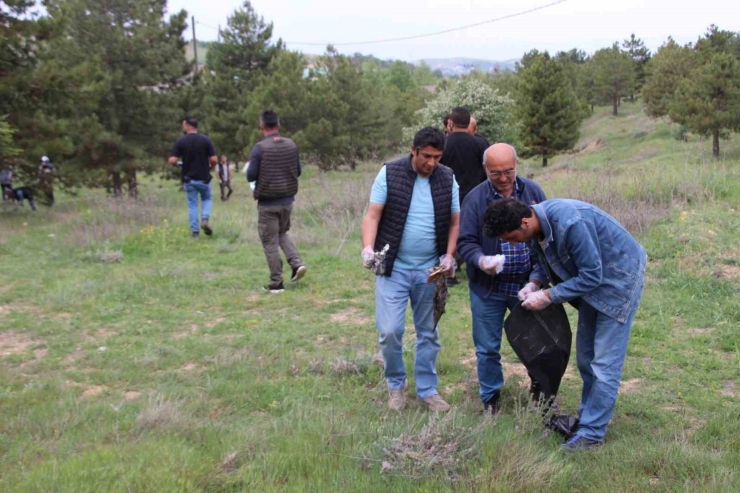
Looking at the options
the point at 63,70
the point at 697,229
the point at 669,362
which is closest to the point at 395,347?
the point at 669,362

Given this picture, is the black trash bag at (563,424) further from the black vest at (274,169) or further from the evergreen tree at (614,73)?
the evergreen tree at (614,73)

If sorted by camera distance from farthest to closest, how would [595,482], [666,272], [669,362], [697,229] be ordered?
1. [697,229]
2. [666,272]
3. [669,362]
4. [595,482]

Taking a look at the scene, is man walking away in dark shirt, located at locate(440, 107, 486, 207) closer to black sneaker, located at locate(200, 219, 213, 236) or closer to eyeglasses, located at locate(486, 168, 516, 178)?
eyeglasses, located at locate(486, 168, 516, 178)

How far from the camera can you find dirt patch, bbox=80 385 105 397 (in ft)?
14.4

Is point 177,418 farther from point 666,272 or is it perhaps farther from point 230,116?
point 230,116

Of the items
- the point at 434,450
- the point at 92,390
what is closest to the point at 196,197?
the point at 92,390

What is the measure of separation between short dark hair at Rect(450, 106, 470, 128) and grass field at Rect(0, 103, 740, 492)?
71.1 inches

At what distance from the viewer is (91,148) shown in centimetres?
1647

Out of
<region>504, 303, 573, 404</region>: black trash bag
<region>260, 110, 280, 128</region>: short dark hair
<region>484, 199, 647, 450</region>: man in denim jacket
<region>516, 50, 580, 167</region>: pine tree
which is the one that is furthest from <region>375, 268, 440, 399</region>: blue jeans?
<region>516, 50, 580, 167</region>: pine tree

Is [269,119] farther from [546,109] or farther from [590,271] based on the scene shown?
[546,109]

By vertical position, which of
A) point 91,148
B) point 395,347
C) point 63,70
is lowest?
point 395,347

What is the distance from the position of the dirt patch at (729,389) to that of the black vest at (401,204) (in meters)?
2.12

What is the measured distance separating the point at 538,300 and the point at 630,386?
5.06 ft

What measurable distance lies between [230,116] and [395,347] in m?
23.5
